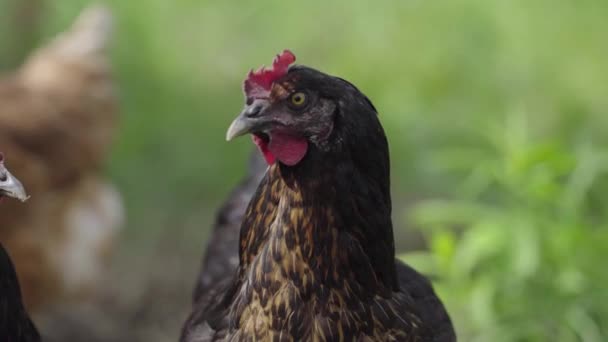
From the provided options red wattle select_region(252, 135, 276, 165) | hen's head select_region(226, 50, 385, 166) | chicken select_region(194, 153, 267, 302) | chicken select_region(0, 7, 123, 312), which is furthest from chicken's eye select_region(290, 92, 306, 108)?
chicken select_region(0, 7, 123, 312)

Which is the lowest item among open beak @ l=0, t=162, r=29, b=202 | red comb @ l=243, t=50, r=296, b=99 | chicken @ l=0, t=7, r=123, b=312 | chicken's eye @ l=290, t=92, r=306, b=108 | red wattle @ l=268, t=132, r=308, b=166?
open beak @ l=0, t=162, r=29, b=202

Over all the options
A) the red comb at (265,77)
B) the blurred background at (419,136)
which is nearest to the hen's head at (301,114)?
→ the red comb at (265,77)

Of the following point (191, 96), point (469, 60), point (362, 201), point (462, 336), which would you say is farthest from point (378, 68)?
point (362, 201)

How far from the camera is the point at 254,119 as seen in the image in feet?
6.66

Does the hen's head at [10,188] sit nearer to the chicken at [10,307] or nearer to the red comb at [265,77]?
the chicken at [10,307]

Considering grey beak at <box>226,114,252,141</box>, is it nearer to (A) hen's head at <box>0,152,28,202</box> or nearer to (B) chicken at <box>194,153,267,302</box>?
(A) hen's head at <box>0,152,28,202</box>

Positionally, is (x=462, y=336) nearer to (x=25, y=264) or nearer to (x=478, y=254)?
(x=478, y=254)

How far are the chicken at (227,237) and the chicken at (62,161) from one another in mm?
1108

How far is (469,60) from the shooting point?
18.8 ft

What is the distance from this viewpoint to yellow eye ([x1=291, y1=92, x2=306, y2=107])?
2039 mm

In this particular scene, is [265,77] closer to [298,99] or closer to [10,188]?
[298,99]

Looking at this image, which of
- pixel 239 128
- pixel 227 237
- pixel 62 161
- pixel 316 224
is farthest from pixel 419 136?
pixel 239 128

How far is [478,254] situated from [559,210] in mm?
338

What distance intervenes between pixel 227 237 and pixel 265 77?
3.18 feet
